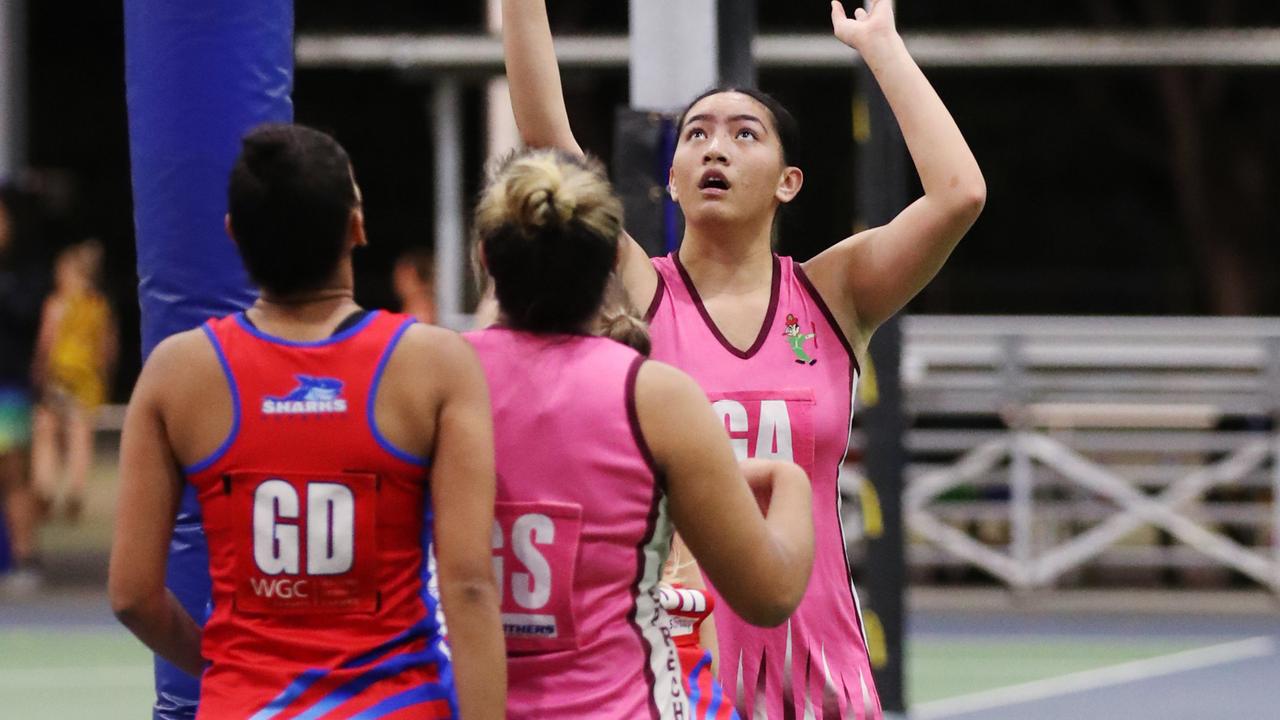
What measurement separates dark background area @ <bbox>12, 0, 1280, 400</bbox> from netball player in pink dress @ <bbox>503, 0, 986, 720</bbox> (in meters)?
17.6

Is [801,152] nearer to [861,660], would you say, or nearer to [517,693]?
[861,660]

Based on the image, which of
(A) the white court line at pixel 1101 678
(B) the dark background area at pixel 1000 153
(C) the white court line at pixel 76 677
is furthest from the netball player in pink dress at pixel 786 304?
(B) the dark background area at pixel 1000 153

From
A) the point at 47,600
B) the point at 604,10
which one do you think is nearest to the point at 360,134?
the point at 604,10

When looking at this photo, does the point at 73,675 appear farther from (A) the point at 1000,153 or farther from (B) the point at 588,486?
(A) the point at 1000,153

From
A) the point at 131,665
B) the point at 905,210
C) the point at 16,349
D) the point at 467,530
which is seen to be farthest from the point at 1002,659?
the point at 467,530

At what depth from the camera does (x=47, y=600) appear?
12.0 m

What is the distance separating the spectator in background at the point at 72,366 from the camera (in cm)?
1400

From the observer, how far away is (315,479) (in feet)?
9.00

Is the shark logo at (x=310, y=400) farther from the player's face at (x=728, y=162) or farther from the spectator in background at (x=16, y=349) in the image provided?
the spectator in background at (x=16, y=349)

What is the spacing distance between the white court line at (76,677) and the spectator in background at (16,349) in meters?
1.92

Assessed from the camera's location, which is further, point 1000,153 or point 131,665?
point 1000,153

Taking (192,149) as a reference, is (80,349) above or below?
below

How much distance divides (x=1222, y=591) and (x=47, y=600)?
7.93 meters

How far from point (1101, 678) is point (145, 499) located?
7719 millimetres
